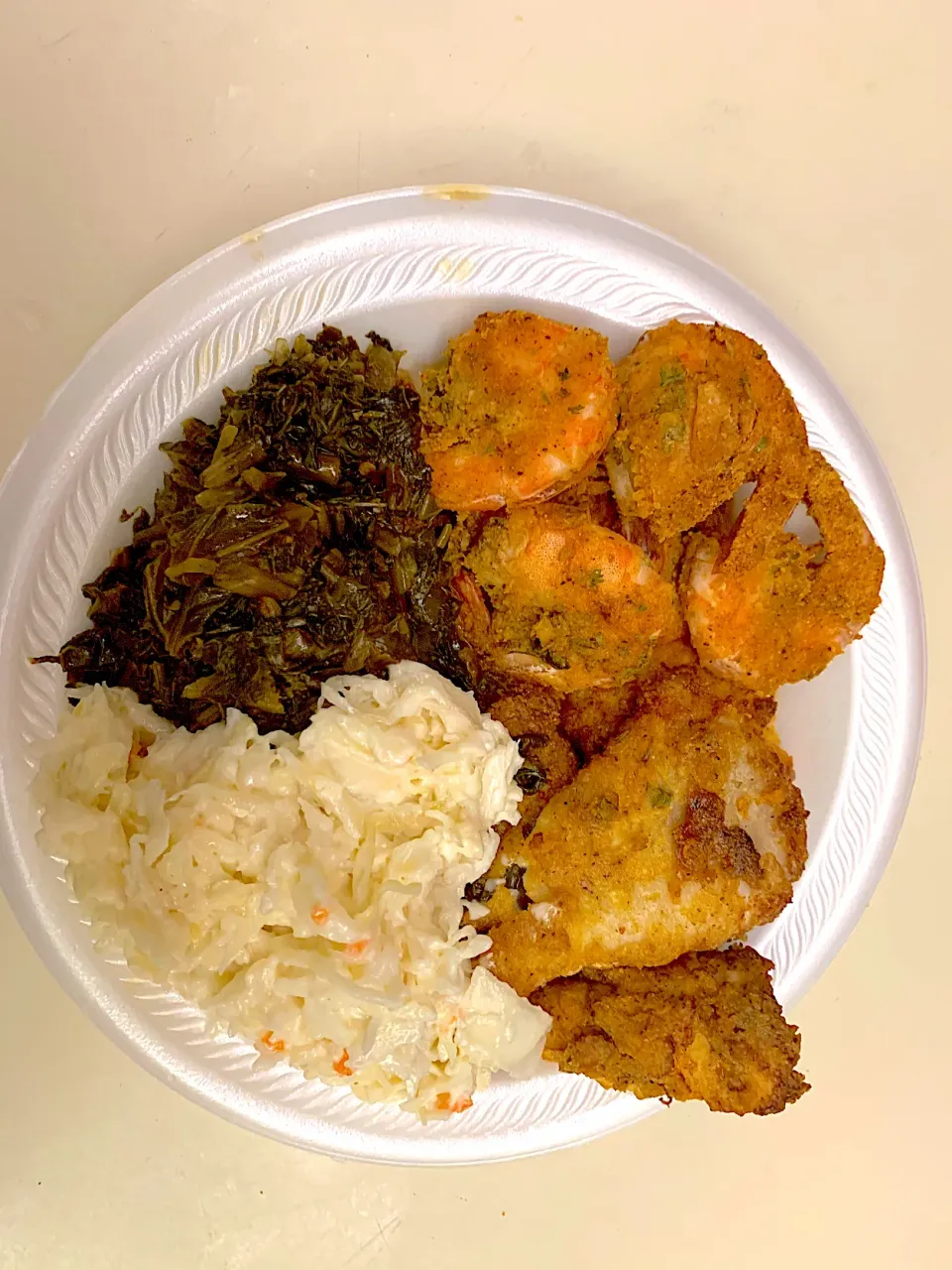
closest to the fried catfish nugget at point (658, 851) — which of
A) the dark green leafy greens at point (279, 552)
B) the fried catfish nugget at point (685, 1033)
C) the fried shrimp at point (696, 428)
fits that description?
the fried catfish nugget at point (685, 1033)

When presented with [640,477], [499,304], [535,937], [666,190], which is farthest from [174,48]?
[535,937]

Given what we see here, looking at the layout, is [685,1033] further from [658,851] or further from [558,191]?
[558,191]

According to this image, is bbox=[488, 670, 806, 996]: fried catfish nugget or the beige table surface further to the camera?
the beige table surface

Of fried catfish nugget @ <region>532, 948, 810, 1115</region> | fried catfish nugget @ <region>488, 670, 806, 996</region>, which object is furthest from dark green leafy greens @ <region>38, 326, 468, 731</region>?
fried catfish nugget @ <region>532, 948, 810, 1115</region>

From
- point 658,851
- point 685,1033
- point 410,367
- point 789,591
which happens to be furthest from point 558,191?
point 685,1033

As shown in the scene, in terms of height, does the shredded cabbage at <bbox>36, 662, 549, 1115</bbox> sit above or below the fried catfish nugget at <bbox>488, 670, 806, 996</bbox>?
below

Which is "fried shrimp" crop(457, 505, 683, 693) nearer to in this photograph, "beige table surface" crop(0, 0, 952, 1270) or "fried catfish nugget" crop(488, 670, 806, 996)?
"fried catfish nugget" crop(488, 670, 806, 996)

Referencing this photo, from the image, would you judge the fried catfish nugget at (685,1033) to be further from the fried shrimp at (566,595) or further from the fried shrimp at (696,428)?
the fried shrimp at (696,428)
